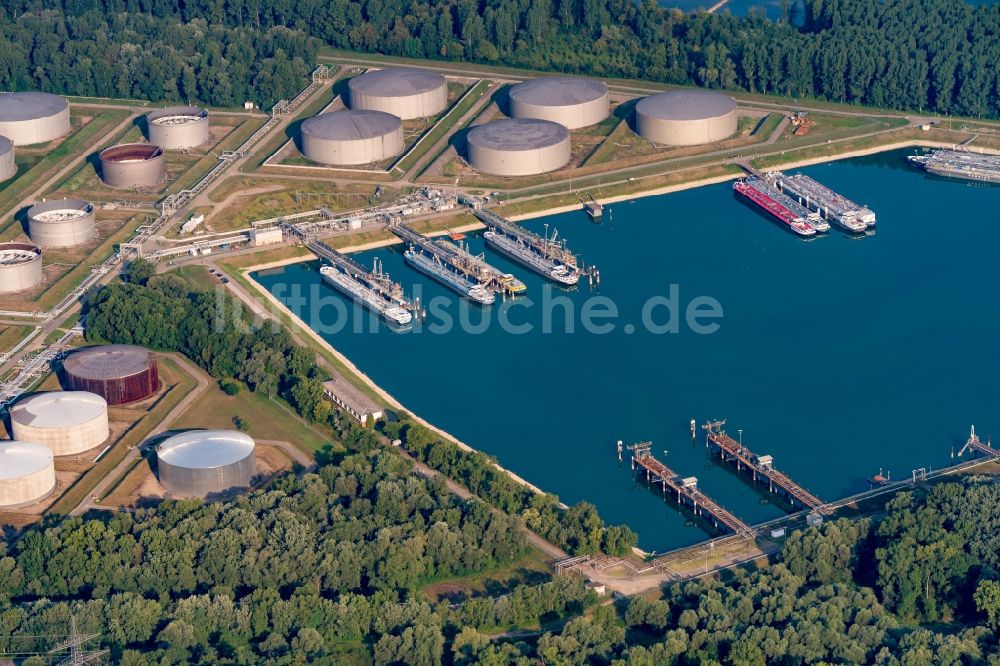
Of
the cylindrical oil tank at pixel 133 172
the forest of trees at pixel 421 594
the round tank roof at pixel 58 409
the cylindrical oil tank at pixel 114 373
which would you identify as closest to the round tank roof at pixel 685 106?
the cylindrical oil tank at pixel 133 172

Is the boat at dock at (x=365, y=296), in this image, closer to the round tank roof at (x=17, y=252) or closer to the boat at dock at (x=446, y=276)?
the boat at dock at (x=446, y=276)

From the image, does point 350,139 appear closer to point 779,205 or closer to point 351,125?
point 351,125

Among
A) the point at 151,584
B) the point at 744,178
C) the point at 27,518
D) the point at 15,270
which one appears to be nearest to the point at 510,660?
the point at 151,584

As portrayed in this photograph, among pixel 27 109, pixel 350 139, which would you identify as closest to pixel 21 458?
pixel 350 139

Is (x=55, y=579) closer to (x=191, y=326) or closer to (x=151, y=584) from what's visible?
(x=151, y=584)

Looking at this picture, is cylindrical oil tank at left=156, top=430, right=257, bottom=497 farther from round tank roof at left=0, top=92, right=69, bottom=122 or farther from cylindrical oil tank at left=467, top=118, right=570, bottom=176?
round tank roof at left=0, top=92, right=69, bottom=122
